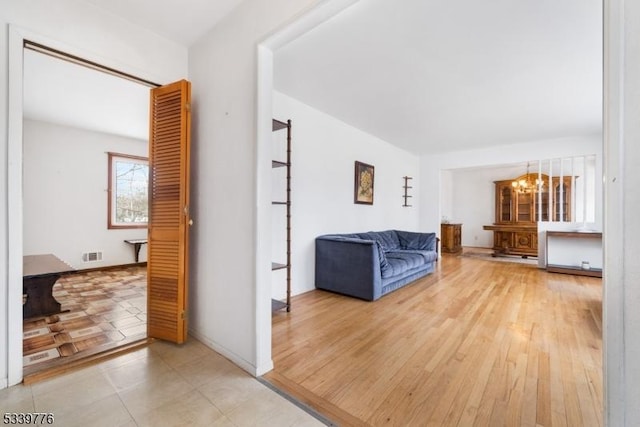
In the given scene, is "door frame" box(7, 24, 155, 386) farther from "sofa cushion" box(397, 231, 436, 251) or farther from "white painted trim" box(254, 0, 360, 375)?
"sofa cushion" box(397, 231, 436, 251)

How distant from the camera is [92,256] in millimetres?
4941

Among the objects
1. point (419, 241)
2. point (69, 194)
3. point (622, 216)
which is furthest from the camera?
point (419, 241)

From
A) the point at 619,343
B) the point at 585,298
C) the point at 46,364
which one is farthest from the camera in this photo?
the point at 585,298

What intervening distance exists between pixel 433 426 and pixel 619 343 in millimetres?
1021

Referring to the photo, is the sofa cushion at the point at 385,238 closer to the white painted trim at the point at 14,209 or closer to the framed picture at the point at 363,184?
the framed picture at the point at 363,184

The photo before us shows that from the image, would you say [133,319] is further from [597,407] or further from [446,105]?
[446,105]

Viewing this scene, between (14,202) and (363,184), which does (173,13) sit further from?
(363,184)

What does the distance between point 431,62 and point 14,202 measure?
3449mm

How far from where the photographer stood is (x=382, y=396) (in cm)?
165

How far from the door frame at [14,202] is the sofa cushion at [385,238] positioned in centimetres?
382

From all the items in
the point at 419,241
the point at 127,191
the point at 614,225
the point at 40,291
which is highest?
the point at 127,191

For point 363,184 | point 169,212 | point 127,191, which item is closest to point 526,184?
point 363,184

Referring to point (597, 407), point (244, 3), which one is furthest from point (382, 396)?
point (244, 3)

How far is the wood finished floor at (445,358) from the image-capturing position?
155 cm
